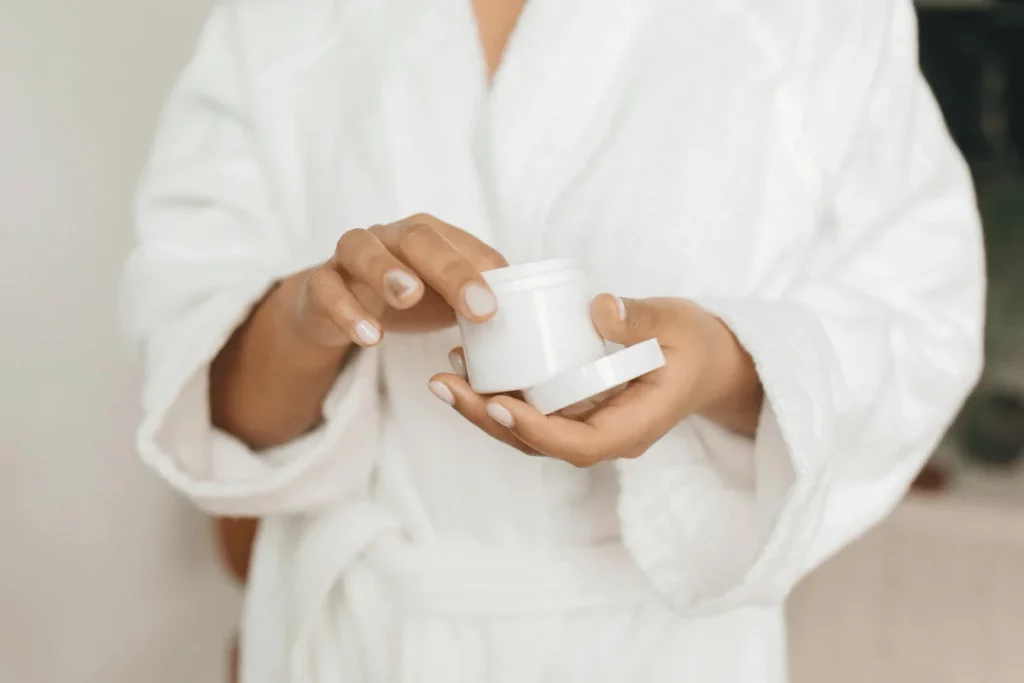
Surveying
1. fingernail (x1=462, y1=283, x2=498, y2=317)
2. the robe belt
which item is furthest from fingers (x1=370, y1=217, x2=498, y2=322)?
the robe belt

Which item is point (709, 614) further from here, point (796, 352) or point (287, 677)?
point (287, 677)

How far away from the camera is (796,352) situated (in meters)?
0.49

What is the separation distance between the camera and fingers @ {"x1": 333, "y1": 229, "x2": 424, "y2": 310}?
413 millimetres

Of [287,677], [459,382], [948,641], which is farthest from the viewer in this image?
[948,641]

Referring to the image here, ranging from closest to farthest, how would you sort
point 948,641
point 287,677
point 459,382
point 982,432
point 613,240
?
point 459,382
point 613,240
point 287,677
point 948,641
point 982,432

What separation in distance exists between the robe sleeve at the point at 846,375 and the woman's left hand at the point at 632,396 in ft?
0.10

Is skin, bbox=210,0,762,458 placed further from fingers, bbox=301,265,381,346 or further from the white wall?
the white wall

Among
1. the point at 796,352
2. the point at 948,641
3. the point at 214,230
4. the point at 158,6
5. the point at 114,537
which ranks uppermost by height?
the point at 158,6

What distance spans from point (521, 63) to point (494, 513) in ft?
1.06

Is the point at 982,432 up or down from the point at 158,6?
down

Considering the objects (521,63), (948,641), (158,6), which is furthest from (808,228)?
(948,641)

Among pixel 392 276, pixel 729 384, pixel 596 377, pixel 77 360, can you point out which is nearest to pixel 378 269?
pixel 392 276

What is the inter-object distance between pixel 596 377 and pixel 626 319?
43mm

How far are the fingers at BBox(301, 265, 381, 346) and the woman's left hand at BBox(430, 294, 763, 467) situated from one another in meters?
0.05
